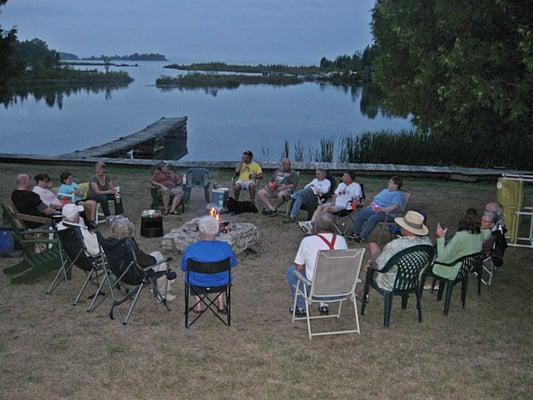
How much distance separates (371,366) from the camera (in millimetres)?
5211

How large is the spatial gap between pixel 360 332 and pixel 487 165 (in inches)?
520

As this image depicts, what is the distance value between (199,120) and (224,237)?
38385 millimetres

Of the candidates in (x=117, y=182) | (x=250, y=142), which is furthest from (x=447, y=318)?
(x=250, y=142)

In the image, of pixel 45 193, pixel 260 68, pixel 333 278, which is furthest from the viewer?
pixel 260 68

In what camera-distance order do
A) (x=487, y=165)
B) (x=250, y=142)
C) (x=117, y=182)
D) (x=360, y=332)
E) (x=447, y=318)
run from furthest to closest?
(x=250, y=142), (x=487, y=165), (x=117, y=182), (x=447, y=318), (x=360, y=332)

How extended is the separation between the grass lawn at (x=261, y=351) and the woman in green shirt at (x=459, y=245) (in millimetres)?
527

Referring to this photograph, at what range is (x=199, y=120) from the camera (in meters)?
45.5

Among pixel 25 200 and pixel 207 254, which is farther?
pixel 25 200

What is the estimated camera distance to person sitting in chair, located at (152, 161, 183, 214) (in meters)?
10.6

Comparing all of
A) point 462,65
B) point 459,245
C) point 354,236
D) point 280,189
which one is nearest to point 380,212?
point 354,236

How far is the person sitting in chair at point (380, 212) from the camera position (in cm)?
904

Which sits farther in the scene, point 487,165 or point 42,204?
point 487,165

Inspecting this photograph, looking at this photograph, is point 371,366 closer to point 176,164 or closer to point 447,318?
point 447,318

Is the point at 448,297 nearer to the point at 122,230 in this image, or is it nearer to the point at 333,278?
the point at 333,278
